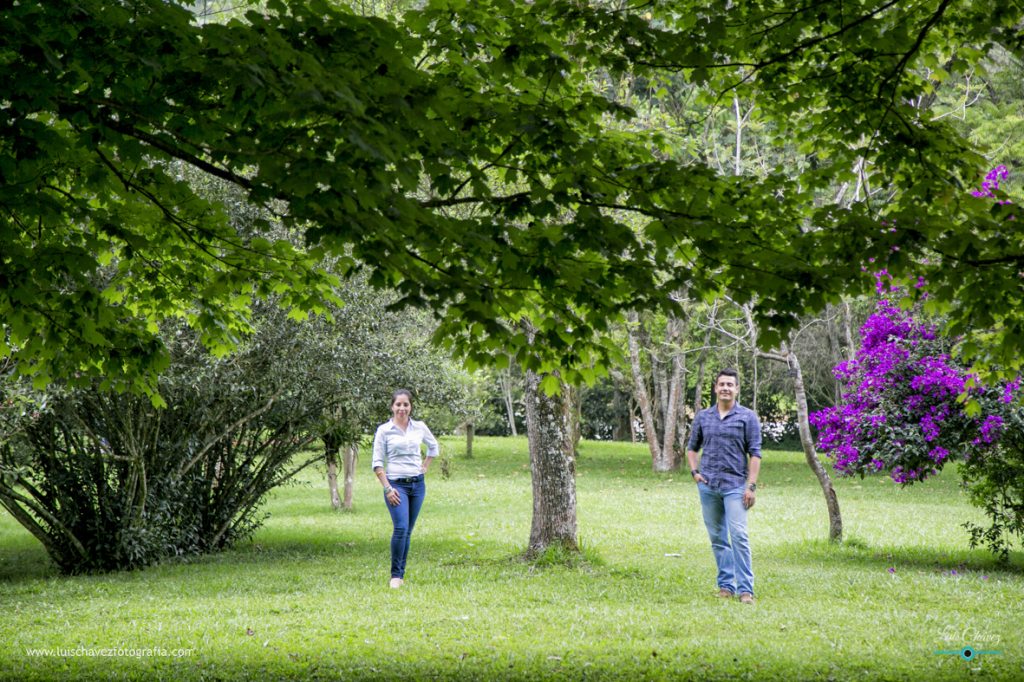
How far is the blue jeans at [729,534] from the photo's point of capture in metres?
6.68

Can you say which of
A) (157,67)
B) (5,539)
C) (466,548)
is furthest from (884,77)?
(5,539)

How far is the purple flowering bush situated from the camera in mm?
8227

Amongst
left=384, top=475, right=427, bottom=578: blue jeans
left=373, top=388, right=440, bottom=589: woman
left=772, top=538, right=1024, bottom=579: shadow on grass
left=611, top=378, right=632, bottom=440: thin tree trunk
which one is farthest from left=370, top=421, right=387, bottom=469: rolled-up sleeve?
left=611, top=378, right=632, bottom=440: thin tree trunk

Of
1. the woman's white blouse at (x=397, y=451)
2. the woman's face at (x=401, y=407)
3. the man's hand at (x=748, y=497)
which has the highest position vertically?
the woman's face at (x=401, y=407)

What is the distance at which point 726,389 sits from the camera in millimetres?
6941

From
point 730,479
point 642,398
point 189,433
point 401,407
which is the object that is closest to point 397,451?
point 401,407

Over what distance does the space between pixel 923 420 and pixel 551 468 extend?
4.02m

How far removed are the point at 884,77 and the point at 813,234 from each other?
122 cm

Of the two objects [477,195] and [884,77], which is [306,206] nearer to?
[477,195]

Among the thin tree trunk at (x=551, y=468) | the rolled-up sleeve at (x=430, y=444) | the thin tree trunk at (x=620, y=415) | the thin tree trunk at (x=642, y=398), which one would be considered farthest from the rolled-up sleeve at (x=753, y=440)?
the thin tree trunk at (x=620, y=415)

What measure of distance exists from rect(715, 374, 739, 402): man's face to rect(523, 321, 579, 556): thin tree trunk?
7.40 ft

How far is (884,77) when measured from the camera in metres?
4.68

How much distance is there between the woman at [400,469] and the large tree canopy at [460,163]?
7.48ft

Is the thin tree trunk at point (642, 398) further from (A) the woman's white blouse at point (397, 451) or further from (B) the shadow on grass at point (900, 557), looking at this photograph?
(A) the woman's white blouse at point (397, 451)
